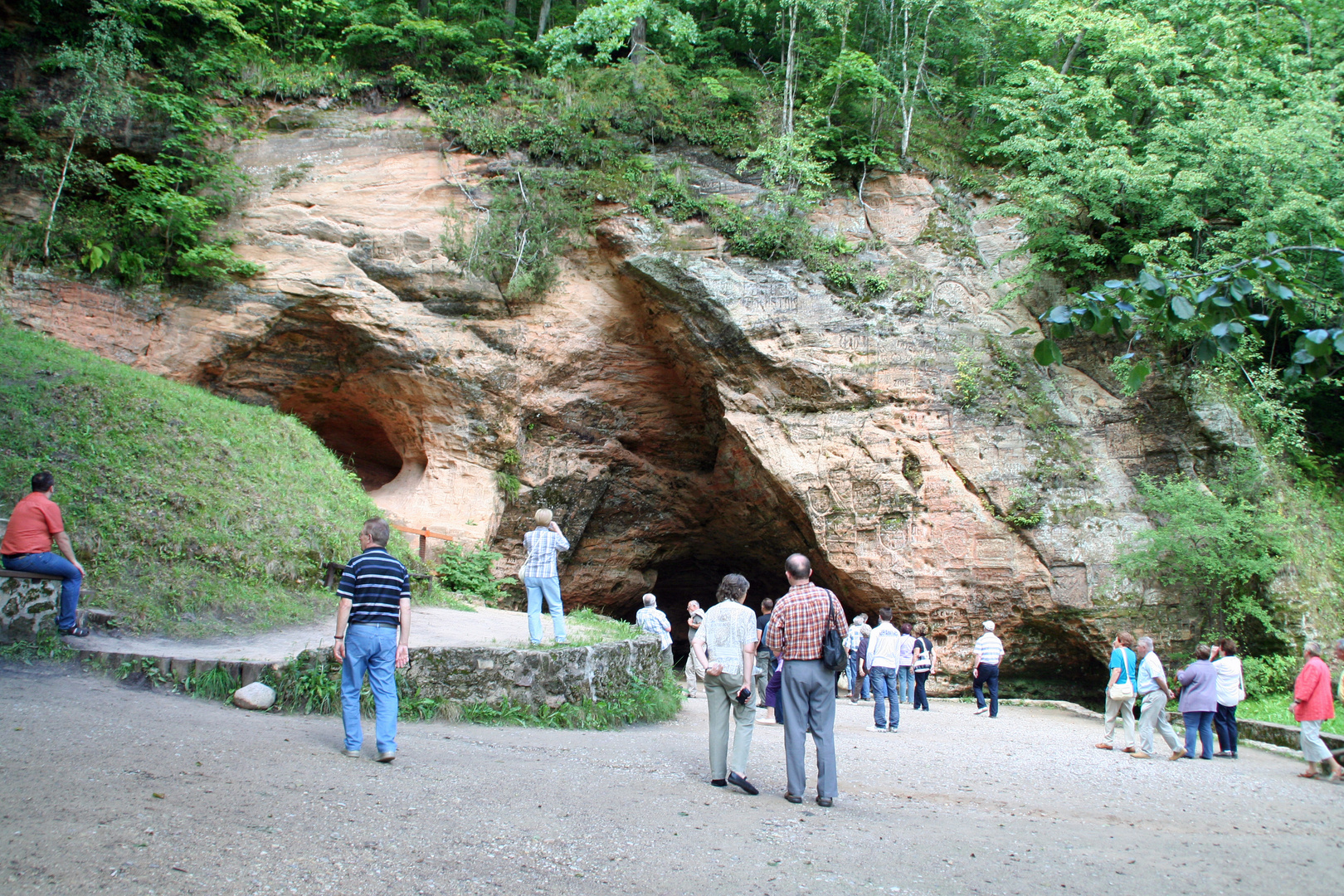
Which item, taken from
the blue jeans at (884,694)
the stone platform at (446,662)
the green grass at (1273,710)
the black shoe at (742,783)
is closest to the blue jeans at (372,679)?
the stone platform at (446,662)

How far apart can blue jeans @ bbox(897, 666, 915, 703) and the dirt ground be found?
5068mm

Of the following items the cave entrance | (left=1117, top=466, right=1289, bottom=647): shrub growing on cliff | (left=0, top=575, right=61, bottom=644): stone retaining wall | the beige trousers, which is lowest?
the beige trousers

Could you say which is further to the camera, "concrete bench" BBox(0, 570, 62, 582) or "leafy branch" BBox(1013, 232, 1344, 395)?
"concrete bench" BBox(0, 570, 62, 582)

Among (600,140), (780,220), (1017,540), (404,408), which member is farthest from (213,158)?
(1017,540)

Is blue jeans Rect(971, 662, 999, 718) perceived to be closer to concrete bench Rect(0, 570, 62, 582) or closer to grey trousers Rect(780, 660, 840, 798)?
grey trousers Rect(780, 660, 840, 798)

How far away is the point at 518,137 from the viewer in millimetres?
14602

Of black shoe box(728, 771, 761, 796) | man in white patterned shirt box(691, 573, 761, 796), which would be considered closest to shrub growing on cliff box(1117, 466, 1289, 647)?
man in white patterned shirt box(691, 573, 761, 796)

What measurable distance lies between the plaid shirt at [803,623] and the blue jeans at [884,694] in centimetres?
424

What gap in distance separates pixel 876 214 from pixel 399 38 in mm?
9830

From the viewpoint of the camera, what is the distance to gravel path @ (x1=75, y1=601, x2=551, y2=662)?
6.17m

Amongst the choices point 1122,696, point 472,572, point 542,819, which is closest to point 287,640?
point 542,819

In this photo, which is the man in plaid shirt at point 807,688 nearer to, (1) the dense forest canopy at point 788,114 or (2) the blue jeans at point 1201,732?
(2) the blue jeans at point 1201,732

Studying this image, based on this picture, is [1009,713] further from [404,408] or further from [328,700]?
[404,408]

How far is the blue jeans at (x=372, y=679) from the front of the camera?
4.44 m
